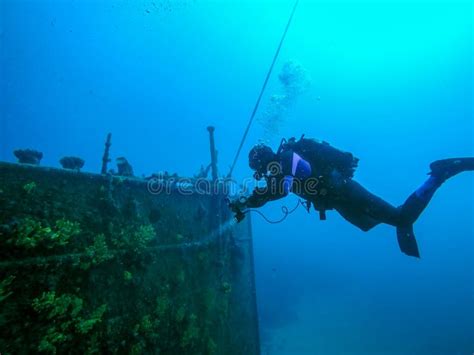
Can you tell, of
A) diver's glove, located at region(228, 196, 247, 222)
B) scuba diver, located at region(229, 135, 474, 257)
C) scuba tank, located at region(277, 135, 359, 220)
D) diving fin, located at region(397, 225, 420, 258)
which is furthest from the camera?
scuba tank, located at region(277, 135, 359, 220)

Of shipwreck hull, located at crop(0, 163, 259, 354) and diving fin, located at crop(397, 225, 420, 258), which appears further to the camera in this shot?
diving fin, located at crop(397, 225, 420, 258)

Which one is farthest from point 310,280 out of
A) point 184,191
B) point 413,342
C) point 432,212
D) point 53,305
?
point 432,212

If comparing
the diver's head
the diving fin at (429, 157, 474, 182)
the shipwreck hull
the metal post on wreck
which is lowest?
the shipwreck hull

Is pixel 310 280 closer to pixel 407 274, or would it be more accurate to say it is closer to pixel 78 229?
pixel 407 274

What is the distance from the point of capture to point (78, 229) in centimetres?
506

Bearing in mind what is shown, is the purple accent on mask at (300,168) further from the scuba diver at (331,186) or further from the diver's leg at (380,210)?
the diver's leg at (380,210)

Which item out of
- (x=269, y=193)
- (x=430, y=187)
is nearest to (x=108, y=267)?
(x=269, y=193)

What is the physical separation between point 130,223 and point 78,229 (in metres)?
1.27

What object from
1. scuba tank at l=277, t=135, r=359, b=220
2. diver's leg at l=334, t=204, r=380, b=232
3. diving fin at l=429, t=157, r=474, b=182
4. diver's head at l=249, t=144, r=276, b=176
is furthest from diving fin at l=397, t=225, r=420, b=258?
diver's head at l=249, t=144, r=276, b=176

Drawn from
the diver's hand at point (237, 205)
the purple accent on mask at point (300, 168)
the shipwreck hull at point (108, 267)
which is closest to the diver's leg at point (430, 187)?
the purple accent on mask at point (300, 168)

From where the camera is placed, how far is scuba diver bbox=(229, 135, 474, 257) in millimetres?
5176

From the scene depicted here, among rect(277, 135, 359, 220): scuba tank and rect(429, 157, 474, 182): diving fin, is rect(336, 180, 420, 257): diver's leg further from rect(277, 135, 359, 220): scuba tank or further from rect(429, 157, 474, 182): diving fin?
rect(429, 157, 474, 182): diving fin

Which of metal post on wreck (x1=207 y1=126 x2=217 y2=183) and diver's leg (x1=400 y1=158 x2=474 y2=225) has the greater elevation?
metal post on wreck (x1=207 y1=126 x2=217 y2=183)

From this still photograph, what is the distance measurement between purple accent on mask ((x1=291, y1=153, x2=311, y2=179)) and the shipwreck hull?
10.5 ft
